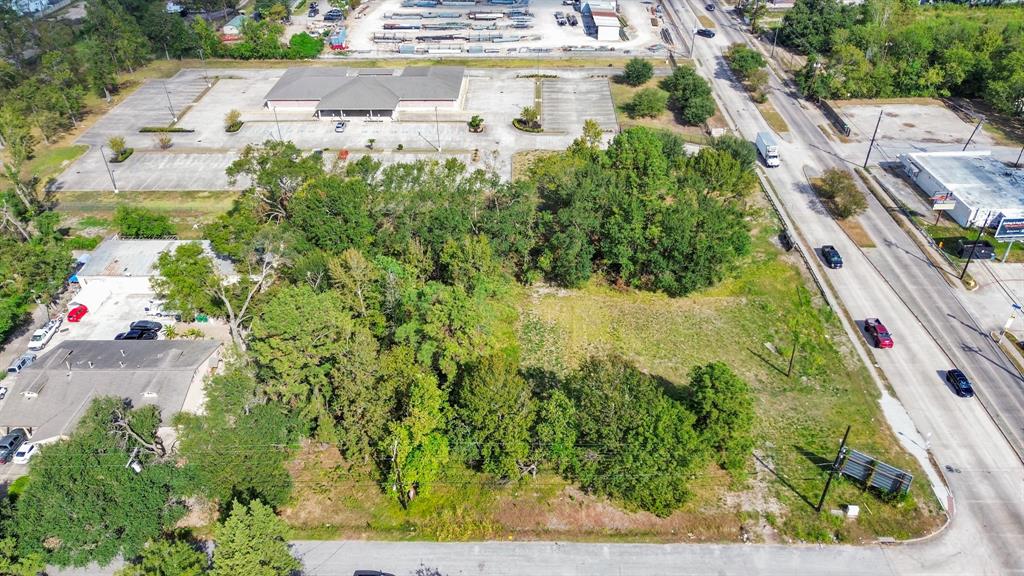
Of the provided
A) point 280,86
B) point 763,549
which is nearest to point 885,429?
point 763,549

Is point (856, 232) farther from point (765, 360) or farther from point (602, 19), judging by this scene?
point (602, 19)

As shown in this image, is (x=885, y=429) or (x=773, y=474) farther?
(x=885, y=429)

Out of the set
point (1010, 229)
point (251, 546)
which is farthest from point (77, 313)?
point (1010, 229)

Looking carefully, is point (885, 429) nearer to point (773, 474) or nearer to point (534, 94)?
point (773, 474)

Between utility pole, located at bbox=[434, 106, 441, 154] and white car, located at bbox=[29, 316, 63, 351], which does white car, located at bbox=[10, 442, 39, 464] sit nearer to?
white car, located at bbox=[29, 316, 63, 351]

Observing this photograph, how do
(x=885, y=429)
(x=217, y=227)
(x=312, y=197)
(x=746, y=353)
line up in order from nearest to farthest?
1. (x=885, y=429)
2. (x=746, y=353)
3. (x=312, y=197)
4. (x=217, y=227)
